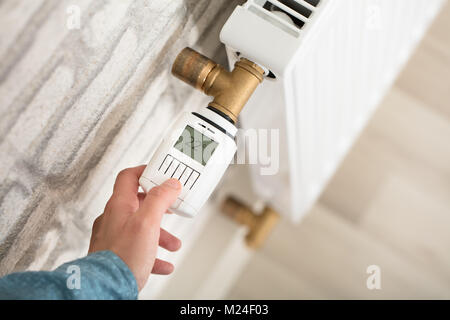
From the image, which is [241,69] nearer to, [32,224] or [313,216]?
[32,224]

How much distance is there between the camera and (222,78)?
402mm

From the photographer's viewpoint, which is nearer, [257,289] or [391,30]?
[391,30]

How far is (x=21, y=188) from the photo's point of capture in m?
0.34

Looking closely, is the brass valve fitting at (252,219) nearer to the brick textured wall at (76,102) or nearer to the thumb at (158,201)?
the brick textured wall at (76,102)

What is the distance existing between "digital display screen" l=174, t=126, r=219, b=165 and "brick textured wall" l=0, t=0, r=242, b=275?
0.08m

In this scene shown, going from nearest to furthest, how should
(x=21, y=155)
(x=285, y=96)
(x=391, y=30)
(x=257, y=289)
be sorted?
1. (x=21, y=155)
2. (x=285, y=96)
3. (x=391, y=30)
4. (x=257, y=289)

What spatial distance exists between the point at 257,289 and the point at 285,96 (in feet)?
2.41

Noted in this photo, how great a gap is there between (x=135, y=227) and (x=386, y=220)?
0.93 m

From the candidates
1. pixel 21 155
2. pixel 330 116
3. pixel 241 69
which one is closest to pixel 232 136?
pixel 241 69

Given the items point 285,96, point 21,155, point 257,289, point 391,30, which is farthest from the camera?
point 257,289

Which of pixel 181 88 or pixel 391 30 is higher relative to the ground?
pixel 391 30

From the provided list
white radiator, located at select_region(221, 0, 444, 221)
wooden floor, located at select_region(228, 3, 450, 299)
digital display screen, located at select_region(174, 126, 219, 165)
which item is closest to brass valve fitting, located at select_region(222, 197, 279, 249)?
white radiator, located at select_region(221, 0, 444, 221)

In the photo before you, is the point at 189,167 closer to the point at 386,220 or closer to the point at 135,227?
the point at 135,227

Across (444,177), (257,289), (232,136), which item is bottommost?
(257,289)
